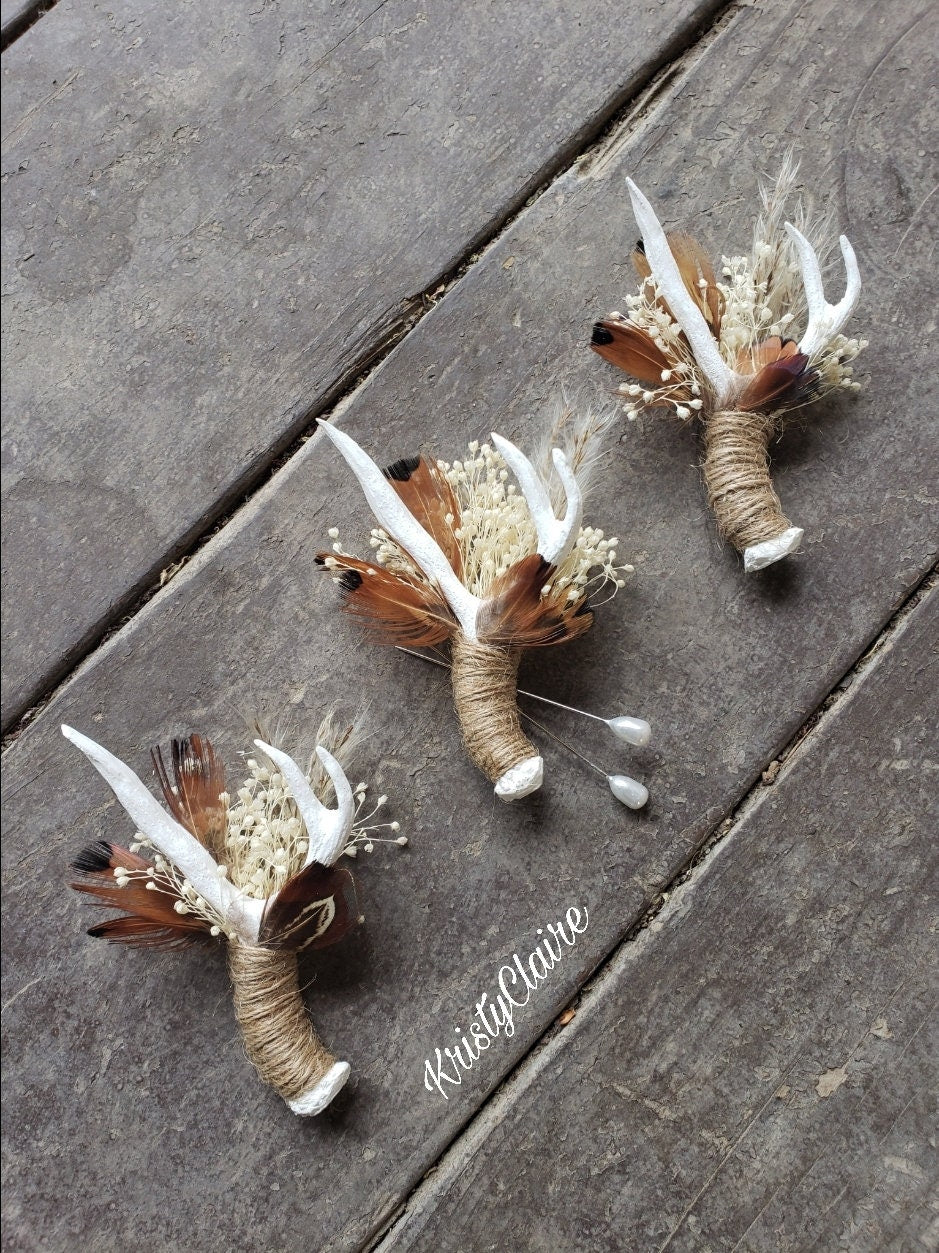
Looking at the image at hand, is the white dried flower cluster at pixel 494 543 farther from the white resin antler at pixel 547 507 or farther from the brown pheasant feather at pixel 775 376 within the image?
the brown pheasant feather at pixel 775 376

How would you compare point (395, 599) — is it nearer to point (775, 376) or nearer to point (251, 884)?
point (251, 884)

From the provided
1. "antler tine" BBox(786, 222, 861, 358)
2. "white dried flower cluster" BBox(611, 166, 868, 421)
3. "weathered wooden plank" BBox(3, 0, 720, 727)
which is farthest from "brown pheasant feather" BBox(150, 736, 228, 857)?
"antler tine" BBox(786, 222, 861, 358)

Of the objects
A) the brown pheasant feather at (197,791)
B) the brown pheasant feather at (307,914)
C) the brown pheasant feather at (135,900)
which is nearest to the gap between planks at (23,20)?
the brown pheasant feather at (197,791)

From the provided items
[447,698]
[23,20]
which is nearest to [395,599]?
[447,698]

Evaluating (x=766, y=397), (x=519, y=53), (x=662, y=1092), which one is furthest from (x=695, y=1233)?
(x=519, y=53)

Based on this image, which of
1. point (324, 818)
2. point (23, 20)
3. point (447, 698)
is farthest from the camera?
point (23, 20)

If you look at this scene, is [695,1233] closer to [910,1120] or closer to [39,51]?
[910,1120]

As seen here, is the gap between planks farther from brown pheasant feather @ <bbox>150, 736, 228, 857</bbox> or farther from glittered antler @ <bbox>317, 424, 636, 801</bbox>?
brown pheasant feather @ <bbox>150, 736, 228, 857</bbox>
